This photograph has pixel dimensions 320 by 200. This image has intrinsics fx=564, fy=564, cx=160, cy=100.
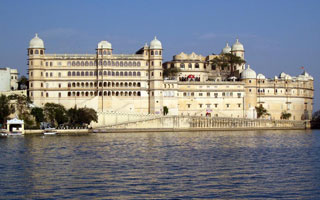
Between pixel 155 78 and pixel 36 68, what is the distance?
69.4 feet

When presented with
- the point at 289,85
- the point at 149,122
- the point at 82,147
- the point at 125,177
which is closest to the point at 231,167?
the point at 125,177

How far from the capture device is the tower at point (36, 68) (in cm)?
9919

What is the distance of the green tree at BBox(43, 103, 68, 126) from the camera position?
90688 millimetres

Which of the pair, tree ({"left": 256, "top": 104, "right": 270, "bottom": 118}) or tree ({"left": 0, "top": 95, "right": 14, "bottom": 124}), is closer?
tree ({"left": 0, "top": 95, "right": 14, "bottom": 124})

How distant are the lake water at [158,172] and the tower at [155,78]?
39.3 metres

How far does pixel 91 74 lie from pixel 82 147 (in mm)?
42777

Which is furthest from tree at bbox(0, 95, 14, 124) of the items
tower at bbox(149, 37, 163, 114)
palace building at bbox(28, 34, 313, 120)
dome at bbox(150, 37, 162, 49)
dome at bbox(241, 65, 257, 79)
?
dome at bbox(241, 65, 257, 79)

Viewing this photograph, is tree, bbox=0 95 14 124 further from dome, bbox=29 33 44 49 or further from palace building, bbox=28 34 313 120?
dome, bbox=29 33 44 49

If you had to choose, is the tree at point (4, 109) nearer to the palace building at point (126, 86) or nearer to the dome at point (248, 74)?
the palace building at point (126, 86)

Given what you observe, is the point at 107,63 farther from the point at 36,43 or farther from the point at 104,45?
the point at 36,43

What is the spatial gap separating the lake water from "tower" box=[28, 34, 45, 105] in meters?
38.5

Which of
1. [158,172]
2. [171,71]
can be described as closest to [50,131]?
[171,71]

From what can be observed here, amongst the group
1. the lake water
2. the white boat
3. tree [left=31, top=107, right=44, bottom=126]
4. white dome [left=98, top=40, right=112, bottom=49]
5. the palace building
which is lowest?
the lake water

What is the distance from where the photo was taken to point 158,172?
40812 mm
